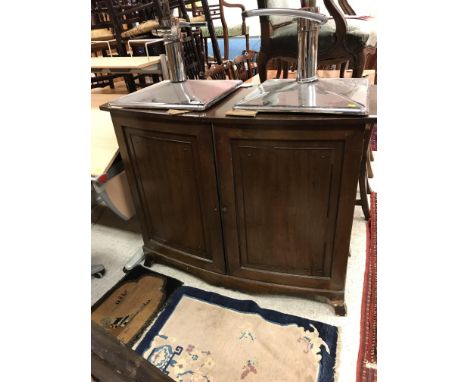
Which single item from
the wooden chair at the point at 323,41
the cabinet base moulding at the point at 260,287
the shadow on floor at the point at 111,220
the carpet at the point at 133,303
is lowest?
the shadow on floor at the point at 111,220

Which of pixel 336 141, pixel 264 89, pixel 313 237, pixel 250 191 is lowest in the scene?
pixel 313 237

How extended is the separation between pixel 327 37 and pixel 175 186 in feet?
3.30

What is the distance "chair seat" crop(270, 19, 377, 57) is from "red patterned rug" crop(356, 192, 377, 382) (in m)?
0.98

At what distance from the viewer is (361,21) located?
1.56 m

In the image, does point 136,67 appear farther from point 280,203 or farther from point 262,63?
point 280,203

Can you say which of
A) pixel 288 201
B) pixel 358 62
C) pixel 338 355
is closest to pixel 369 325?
pixel 338 355

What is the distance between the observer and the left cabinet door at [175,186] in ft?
3.59

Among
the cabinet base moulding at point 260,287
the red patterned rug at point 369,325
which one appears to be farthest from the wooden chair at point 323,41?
the cabinet base moulding at point 260,287

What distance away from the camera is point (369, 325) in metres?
1.22

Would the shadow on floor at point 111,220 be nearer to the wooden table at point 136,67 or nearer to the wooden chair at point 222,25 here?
the wooden table at point 136,67

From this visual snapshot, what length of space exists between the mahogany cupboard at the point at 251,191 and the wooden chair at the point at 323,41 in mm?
552
